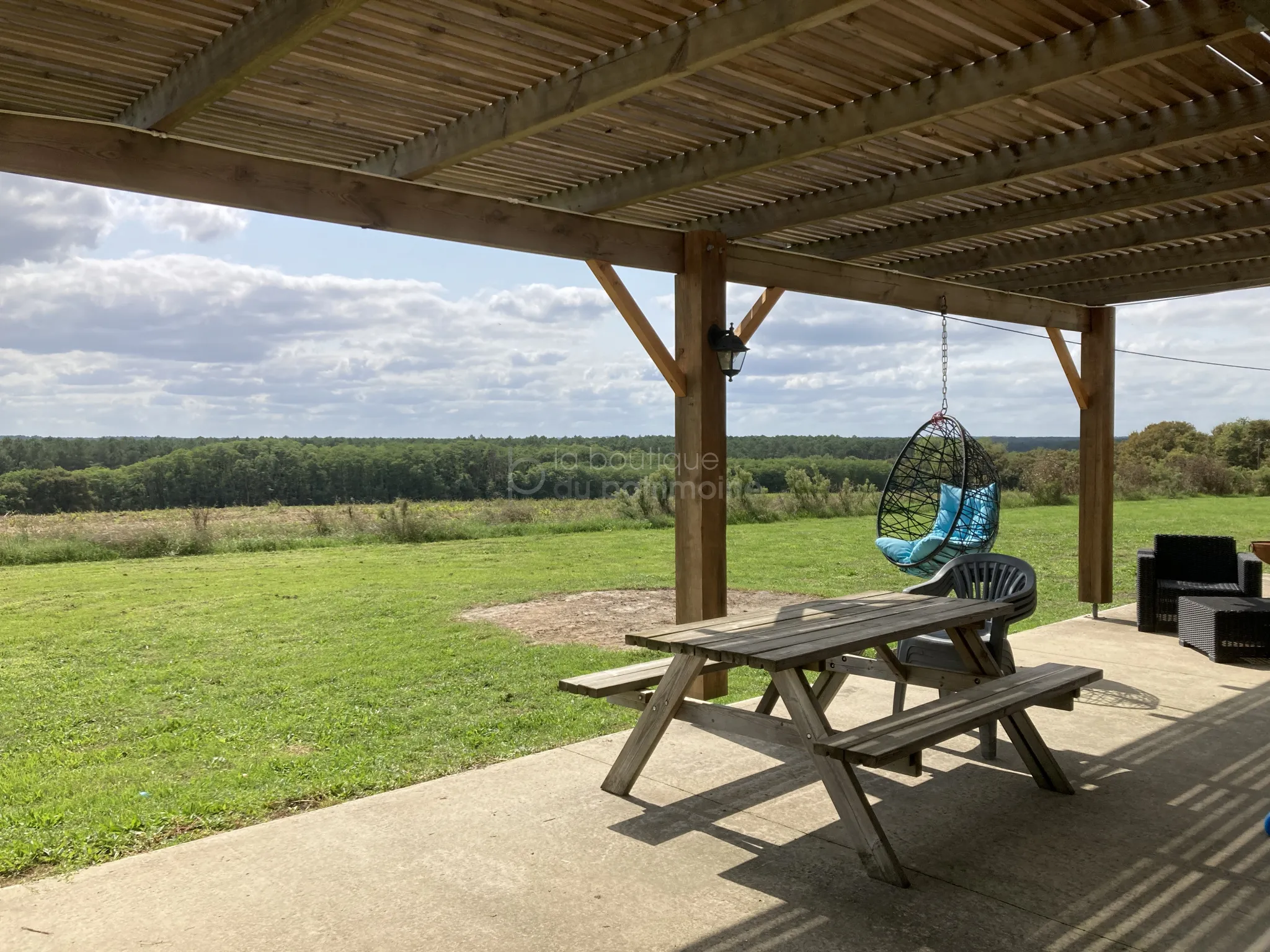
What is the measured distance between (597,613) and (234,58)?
5802mm

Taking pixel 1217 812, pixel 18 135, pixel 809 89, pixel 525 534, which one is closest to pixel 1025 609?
pixel 1217 812

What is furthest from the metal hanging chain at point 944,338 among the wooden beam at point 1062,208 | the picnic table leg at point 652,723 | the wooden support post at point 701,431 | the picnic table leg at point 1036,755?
the picnic table leg at point 652,723

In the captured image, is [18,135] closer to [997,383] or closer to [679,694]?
[679,694]

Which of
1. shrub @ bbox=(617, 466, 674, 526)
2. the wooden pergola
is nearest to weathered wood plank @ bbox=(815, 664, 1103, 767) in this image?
the wooden pergola

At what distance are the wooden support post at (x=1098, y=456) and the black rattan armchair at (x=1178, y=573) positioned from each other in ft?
2.63

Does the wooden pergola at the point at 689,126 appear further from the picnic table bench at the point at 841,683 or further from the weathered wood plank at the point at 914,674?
the picnic table bench at the point at 841,683

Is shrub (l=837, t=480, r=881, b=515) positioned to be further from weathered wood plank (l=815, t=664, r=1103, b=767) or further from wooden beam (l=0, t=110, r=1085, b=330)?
weathered wood plank (l=815, t=664, r=1103, b=767)

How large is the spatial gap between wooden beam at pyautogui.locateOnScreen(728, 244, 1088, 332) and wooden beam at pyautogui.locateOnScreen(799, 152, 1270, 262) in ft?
0.54

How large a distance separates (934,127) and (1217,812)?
262 cm

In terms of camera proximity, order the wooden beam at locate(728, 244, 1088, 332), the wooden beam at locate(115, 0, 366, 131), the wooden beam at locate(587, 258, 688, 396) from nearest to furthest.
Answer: the wooden beam at locate(115, 0, 366, 131) < the wooden beam at locate(587, 258, 688, 396) < the wooden beam at locate(728, 244, 1088, 332)

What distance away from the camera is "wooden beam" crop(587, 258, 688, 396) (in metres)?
4.40

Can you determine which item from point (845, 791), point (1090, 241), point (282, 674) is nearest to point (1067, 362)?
point (1090, 241)

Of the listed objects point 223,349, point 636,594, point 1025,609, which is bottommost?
point 636,594

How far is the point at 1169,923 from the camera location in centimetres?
246
